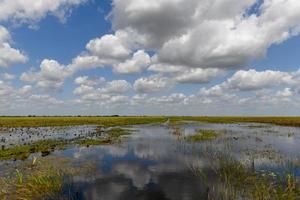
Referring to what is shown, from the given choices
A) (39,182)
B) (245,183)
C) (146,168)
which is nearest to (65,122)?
(146,168)

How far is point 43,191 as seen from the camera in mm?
16391

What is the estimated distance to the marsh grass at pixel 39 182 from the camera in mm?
15836

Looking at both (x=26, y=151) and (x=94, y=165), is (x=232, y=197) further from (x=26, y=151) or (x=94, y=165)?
(x=26, y=151)

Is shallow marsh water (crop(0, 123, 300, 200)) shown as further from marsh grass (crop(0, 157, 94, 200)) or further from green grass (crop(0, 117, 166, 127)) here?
green grass (crop(0, 117, 166, 127))

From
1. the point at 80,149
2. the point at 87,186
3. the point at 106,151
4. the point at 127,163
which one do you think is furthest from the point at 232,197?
the point at 80,149

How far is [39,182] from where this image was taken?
17.1m

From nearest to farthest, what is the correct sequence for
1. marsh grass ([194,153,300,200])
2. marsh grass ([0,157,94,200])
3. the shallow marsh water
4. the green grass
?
marsh grass ([194,153,300,200]) → marsh grass ([0,157,94,200]) → the shallow marsh water → the green grass

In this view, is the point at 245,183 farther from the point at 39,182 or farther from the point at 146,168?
the point at 39,182

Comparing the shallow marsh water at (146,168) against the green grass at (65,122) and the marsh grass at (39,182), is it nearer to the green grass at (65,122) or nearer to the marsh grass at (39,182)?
the marsh grass at (39,182)

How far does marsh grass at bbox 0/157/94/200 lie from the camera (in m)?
15.8

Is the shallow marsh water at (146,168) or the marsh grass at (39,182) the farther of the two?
the shallow marsh water at (146,168)

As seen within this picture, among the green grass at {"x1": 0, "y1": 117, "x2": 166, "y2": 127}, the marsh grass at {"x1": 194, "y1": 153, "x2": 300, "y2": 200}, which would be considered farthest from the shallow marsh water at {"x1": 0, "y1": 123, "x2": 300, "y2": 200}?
the green grass at {"x1": 0, "y1": 117, "x2": 166, "y2": 127}

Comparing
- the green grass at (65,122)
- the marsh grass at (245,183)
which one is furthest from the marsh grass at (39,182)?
the green grass at (65,122)

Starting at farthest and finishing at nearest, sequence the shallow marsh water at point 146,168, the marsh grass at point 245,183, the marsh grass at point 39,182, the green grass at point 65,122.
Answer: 1. the green grass at point 65,122
2. the shallow marsh water at point 146,168
3. the marsh grass at point 39,182
4. the marsh grass at point 245,183
